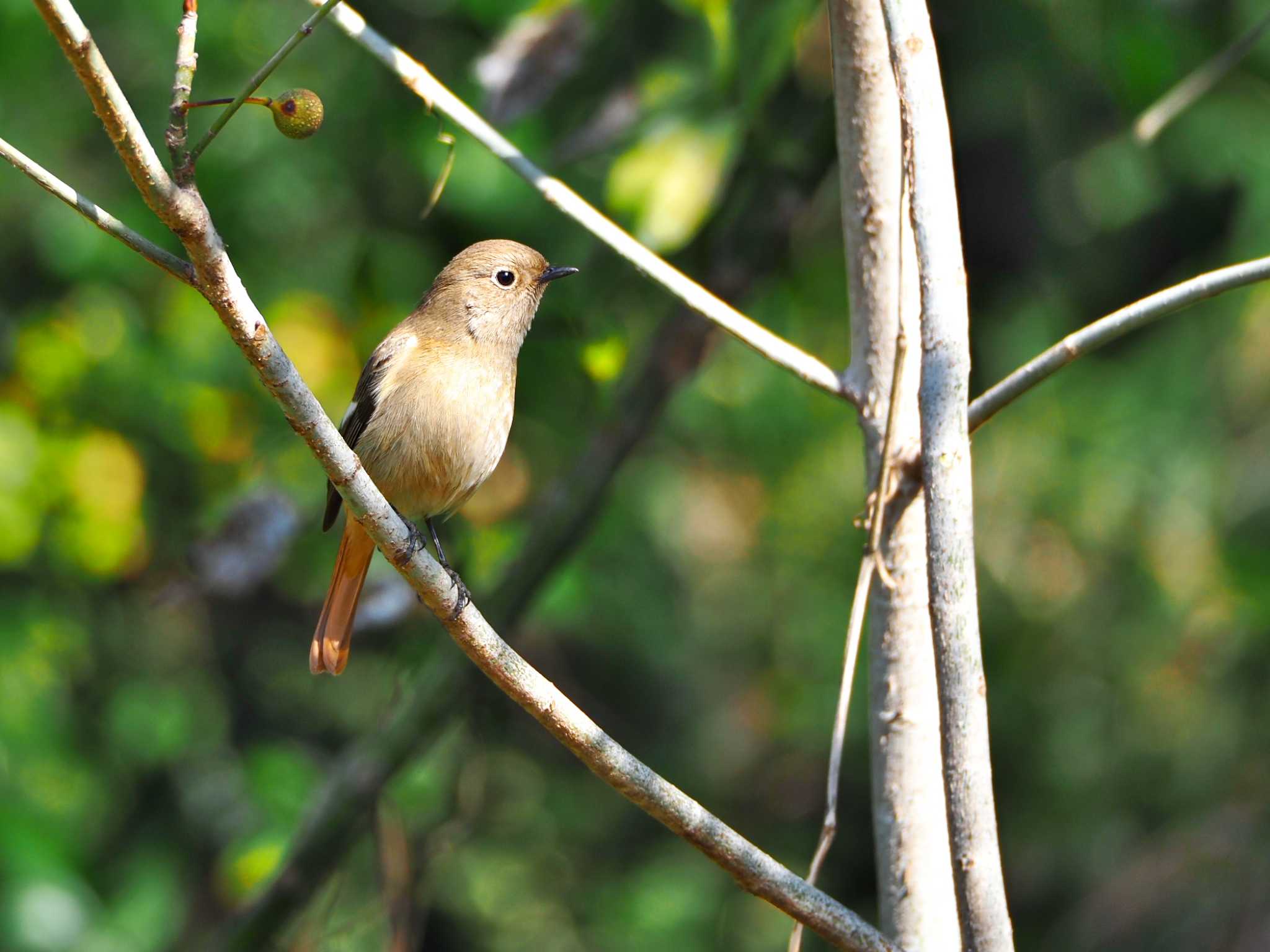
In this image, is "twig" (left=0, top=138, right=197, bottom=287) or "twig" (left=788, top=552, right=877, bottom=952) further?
"twig" (left=788, top=552, right=877, bottom=952)

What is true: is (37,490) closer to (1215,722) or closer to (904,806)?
(904,806)

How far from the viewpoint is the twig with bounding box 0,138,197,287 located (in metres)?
1.52

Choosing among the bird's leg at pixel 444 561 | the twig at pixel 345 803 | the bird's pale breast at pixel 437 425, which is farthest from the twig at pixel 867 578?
the twig at pixel 345 803

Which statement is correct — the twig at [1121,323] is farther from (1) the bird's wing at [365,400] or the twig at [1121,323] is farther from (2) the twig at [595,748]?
(1) the bird's wing at [365,400]

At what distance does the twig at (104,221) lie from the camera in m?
1.52

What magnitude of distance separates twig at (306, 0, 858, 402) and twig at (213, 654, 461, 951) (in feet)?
5.61

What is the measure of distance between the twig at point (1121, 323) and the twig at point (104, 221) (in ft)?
3.84

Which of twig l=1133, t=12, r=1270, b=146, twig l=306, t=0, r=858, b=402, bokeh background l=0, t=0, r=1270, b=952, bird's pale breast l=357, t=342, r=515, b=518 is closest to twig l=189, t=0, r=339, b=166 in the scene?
twig l=306, t=0, r=858, b=402

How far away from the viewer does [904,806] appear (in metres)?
2.15

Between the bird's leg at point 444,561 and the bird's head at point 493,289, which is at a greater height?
the bird's head at point 493,289

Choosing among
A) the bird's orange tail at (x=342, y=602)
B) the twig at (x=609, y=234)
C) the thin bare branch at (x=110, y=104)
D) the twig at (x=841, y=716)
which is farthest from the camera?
the bird's orange tail at (x=342, y=602)

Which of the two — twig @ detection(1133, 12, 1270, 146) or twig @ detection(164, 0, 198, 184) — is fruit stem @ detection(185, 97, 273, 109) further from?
twig @ detection(1133, 12, 1270, 146)

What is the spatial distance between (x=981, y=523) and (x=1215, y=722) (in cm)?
123

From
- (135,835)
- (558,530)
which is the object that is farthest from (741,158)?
(135,835)
